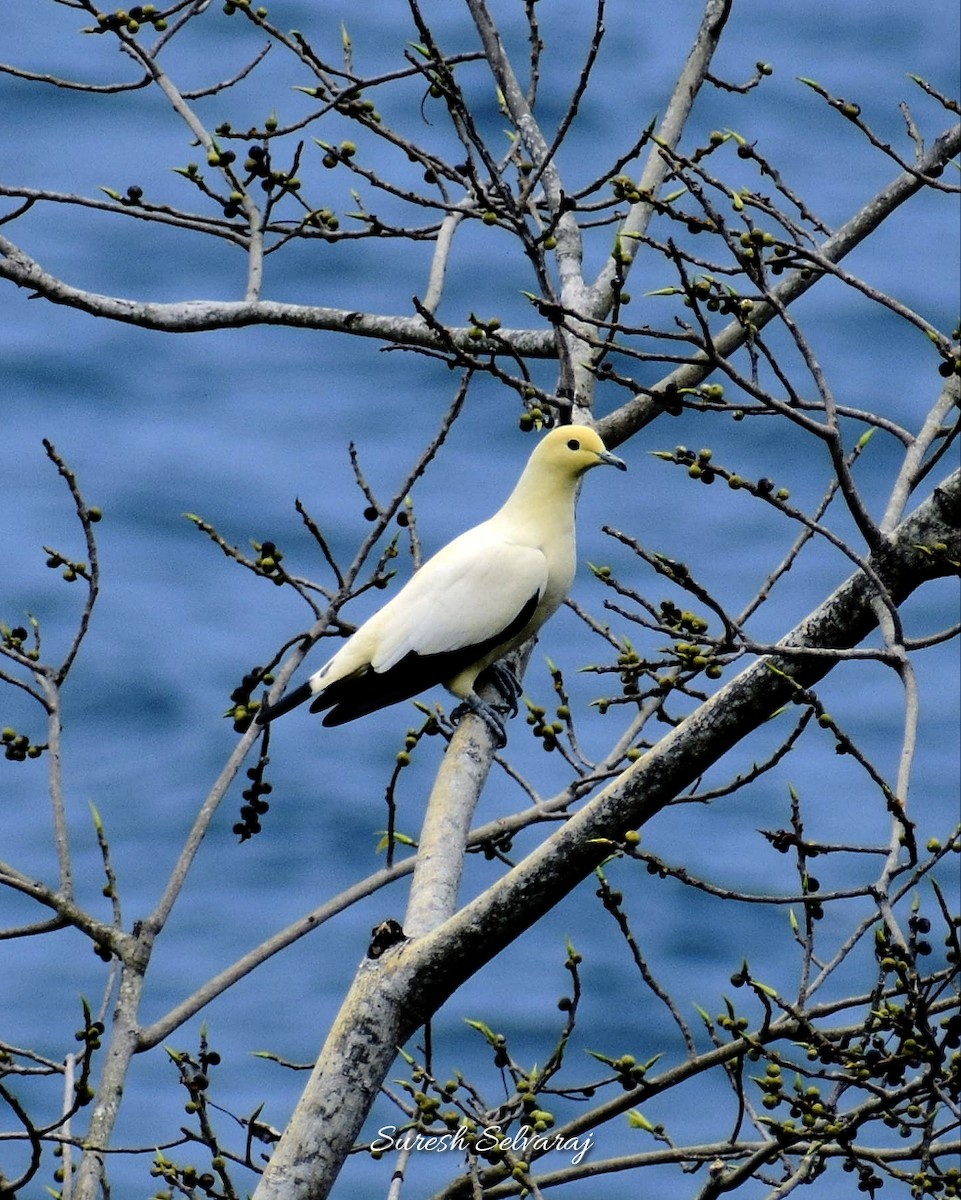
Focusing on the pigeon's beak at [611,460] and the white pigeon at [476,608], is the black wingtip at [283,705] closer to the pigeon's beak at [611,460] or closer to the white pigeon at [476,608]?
the white pigeon at [476,608]

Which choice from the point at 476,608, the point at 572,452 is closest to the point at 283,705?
the point at 476,608

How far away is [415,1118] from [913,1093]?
36.6 inches

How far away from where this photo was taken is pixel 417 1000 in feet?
10.0

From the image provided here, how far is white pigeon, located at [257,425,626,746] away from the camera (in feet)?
14.6

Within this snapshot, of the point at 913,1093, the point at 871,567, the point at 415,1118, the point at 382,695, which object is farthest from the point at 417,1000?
the point at 382,695

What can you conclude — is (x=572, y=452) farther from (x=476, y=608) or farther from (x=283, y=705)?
(x=283, y=705)

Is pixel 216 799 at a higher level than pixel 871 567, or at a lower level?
higher

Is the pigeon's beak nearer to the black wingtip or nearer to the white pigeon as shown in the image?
the white pigeon

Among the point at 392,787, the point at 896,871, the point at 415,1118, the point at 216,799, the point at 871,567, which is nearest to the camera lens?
the point at 896,871

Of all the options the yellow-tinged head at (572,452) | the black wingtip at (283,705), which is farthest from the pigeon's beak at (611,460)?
the black wingtip at (283,705)

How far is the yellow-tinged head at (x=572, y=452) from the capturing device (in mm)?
4418

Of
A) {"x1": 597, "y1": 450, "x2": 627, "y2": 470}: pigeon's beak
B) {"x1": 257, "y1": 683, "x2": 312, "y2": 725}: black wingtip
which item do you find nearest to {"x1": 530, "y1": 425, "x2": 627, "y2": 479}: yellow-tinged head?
{"x1": 597, "y1": 450, "x2": 627, "y2": 470}: pigeon's beak

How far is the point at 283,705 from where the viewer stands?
4297 millimetres

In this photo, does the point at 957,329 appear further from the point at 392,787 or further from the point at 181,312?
the point at 181,312
